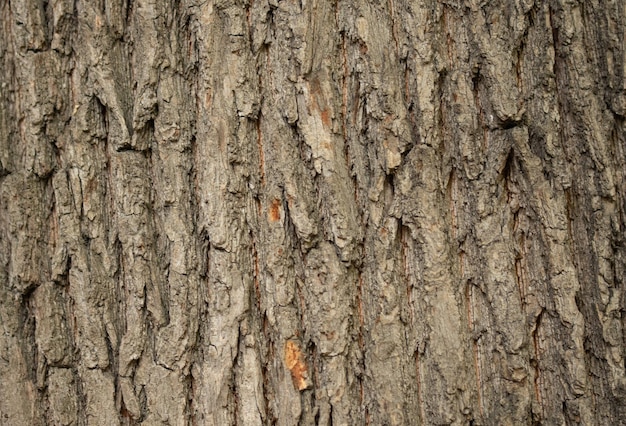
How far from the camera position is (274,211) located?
5.76ft

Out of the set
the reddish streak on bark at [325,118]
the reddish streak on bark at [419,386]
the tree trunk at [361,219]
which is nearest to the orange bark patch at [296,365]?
the tree trunk at [361,219]

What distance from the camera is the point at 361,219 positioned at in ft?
5.74

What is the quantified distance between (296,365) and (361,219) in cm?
45

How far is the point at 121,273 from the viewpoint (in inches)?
71.7

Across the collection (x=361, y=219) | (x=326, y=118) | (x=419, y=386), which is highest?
(x=326, y=118)

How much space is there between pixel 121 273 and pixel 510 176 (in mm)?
1172

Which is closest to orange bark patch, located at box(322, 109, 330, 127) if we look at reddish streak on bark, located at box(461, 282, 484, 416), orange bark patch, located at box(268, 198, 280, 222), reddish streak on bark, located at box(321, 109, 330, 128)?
reddish streak on bark, located at box(321, 109, 330, 128)

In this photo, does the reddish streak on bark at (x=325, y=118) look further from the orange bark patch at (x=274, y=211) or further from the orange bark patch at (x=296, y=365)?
the orange bark patch at (x=296, y=365)

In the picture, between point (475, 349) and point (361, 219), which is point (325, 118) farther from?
point (475, 349)

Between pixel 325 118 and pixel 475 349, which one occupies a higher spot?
pixel 325 118

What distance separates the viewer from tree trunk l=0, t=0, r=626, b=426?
67.1 inches

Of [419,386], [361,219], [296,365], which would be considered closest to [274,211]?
[361,219]

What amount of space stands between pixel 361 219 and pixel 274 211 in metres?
0.25

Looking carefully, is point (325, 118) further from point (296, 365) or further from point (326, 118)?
point (296, 365)
